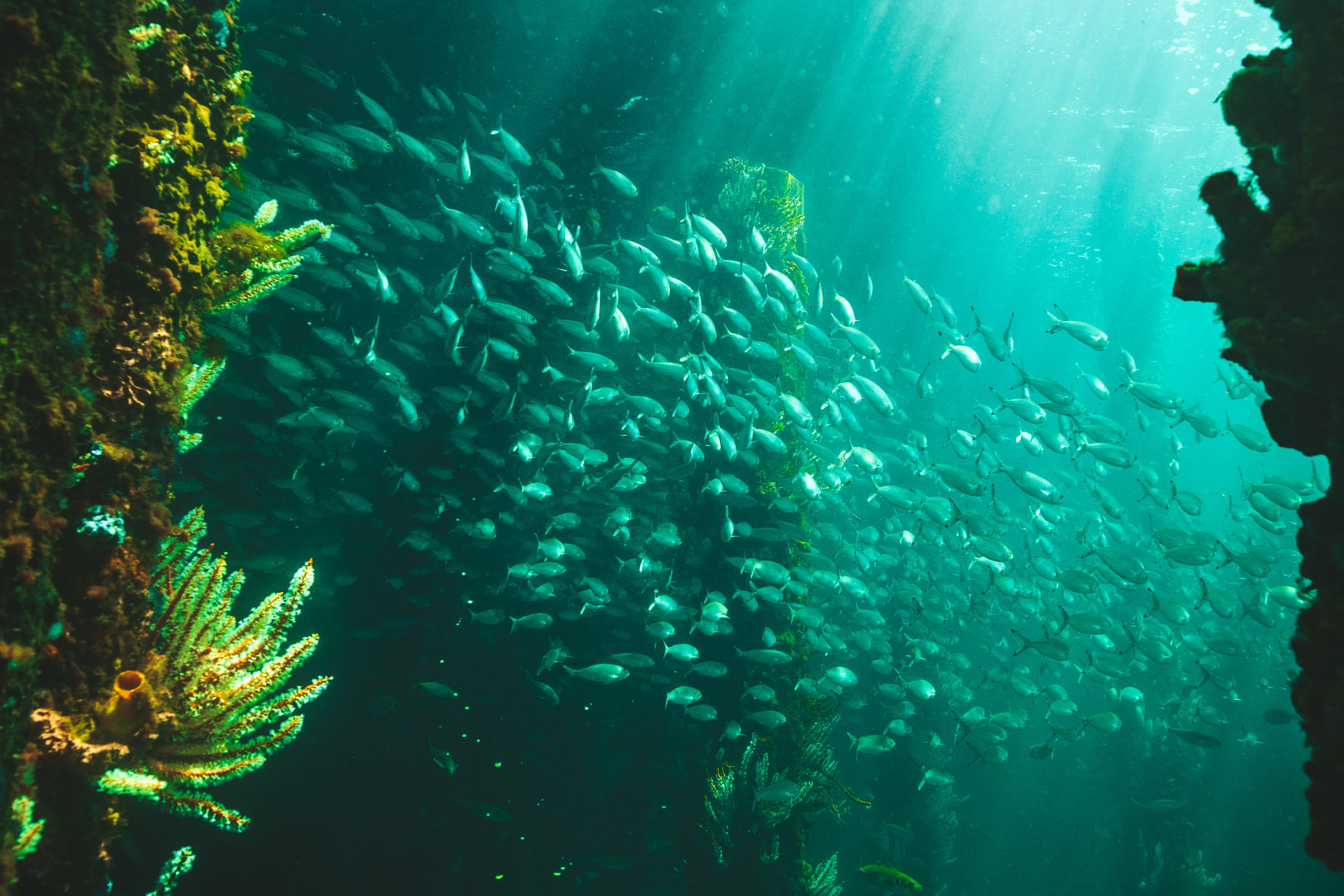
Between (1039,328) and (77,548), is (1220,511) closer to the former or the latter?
(1039,328)

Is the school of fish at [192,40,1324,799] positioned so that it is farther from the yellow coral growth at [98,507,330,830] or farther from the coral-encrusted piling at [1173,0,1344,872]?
the coral-encrusted piling at [1173,0,1344,872]

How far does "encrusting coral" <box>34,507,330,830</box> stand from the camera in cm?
205

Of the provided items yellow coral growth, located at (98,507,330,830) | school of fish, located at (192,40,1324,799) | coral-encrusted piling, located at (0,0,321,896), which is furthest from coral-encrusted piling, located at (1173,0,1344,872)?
school of fish, located at (192,40,1324,799)

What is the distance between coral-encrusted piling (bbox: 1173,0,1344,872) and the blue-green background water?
6127mm

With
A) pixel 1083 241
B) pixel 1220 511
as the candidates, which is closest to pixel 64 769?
pixel 1083 241

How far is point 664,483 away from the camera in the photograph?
8.49 metres

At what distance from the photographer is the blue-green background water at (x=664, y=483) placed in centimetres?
709

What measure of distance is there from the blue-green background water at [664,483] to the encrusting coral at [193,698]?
2084 mm

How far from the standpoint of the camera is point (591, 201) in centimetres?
952

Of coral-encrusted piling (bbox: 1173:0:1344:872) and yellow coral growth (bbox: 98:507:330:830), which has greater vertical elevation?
coral-encrusted piling (bbox: 1173:0:1344:872)

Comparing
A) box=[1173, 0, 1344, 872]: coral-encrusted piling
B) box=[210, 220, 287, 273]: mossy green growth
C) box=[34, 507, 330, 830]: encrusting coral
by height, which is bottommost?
box=[34, 507, 330, 830]: encrusting coral

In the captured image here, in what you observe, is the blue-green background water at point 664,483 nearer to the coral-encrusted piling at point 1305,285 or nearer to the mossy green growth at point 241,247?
the mossy green growth at point 241,247

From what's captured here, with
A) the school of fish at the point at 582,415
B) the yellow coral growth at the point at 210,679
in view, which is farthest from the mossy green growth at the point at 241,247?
the school of fish at the point at 582,415

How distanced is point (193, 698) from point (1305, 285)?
16.6 feet
